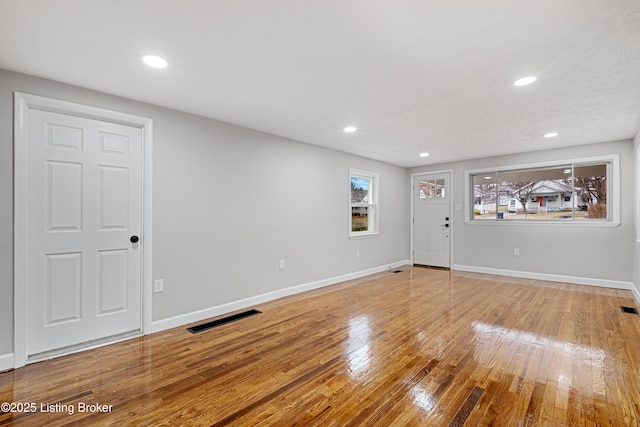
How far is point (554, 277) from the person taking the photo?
16.9ft

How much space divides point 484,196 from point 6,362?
6997 millimetres

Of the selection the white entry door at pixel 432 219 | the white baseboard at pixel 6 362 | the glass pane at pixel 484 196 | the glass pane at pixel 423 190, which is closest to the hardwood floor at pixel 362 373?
the white baseboard at pixel 6 362

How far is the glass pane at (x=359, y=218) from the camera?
18.7 ft

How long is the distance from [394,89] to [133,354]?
10.8 ft

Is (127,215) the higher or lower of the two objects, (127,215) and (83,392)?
the higher

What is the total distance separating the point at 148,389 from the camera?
2045 mm

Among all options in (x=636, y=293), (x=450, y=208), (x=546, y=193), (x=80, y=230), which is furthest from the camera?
(x=450, y=208)

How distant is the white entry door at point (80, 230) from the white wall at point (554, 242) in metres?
5.75

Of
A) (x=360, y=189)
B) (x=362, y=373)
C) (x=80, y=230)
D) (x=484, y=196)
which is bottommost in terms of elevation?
(x=362, y=373)

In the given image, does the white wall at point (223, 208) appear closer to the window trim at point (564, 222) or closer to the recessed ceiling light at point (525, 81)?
the window trim at point (564, 222)

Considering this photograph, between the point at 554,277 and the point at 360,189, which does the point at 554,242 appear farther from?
the point at 360,189

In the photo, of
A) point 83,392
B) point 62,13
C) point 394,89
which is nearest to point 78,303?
point 83,392

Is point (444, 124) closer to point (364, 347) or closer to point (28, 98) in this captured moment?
point (364, 347)

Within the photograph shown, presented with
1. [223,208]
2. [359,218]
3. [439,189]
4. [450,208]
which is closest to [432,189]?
[439,189]
